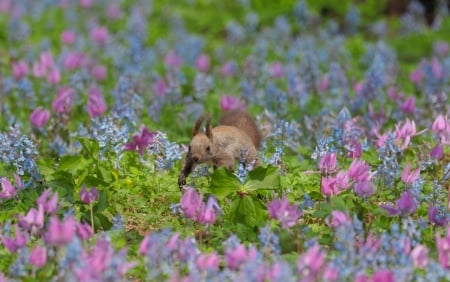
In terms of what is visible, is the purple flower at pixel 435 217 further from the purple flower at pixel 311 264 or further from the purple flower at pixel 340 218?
the purple flower at pixel 311 264

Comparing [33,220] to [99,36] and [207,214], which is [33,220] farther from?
[99,36]

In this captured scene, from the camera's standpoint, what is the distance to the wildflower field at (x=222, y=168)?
4.58 meters

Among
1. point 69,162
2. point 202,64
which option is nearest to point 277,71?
point 202,64

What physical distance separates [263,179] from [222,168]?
9.5 inches

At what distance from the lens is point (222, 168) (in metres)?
5.68

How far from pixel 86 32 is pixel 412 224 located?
9246 mm

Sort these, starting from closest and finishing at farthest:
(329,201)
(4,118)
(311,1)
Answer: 1. (329,201)
2. (4,118)
3. (311,1)

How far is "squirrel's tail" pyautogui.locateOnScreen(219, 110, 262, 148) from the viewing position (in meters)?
7.10

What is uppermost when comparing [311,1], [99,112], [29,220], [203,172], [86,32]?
[311,1]

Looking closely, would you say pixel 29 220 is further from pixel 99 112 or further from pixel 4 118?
pixel 4 118

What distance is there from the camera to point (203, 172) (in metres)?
6.18

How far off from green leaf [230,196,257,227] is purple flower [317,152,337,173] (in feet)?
1.47

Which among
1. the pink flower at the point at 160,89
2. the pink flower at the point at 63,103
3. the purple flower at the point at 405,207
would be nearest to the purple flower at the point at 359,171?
the purple flower at the point at 405,207

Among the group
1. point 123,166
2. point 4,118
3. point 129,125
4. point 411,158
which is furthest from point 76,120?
point 411,158
